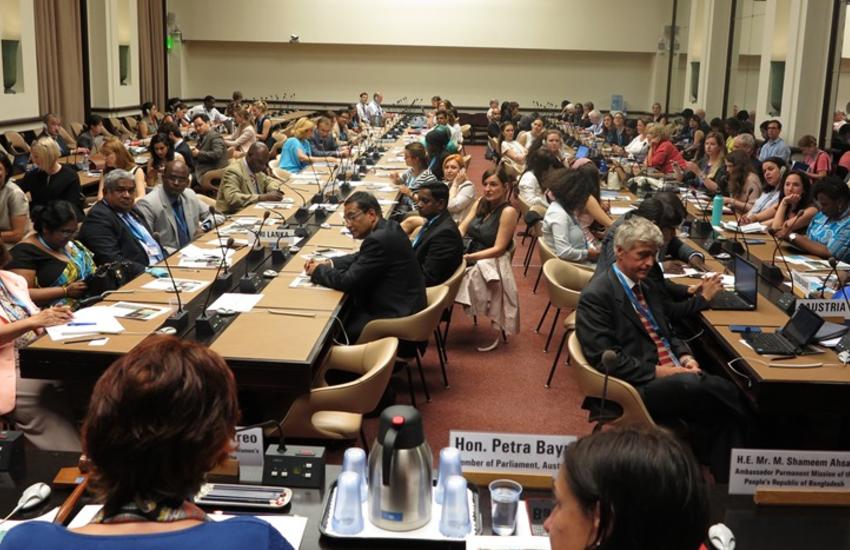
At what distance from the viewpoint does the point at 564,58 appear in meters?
20.6

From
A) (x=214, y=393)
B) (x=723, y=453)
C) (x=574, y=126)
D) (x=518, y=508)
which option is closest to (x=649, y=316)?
(x=723, y=453)

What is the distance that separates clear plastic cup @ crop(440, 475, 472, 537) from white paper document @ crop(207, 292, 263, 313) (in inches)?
85.0

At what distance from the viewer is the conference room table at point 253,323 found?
3.34 m

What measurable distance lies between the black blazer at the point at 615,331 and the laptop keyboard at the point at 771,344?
396 mm

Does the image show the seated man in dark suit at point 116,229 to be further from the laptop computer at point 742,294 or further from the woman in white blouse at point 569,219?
the laptop computer at point 742,294

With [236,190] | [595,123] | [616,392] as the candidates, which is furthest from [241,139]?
[616,392]

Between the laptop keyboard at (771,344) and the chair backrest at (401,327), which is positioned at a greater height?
the laptop keyboard at (771,344)

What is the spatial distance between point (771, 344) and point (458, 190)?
12.3 feet

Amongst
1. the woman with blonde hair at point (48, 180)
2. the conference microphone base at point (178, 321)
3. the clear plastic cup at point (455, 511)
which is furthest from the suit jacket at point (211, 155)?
the clear plastic cup at point (455, 511)

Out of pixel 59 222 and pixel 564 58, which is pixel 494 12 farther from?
pixel 59 222

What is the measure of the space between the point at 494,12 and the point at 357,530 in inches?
757

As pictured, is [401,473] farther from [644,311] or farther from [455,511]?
[644,311]

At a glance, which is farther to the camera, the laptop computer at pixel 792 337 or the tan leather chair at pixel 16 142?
the tan leather chair at pixel 16 142

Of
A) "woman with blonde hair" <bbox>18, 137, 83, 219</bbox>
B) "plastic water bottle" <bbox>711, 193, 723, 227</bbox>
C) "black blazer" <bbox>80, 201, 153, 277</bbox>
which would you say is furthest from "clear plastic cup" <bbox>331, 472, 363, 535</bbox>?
"woman with blonde hair" <bbox>18, 137, 83, 219</bbox>
